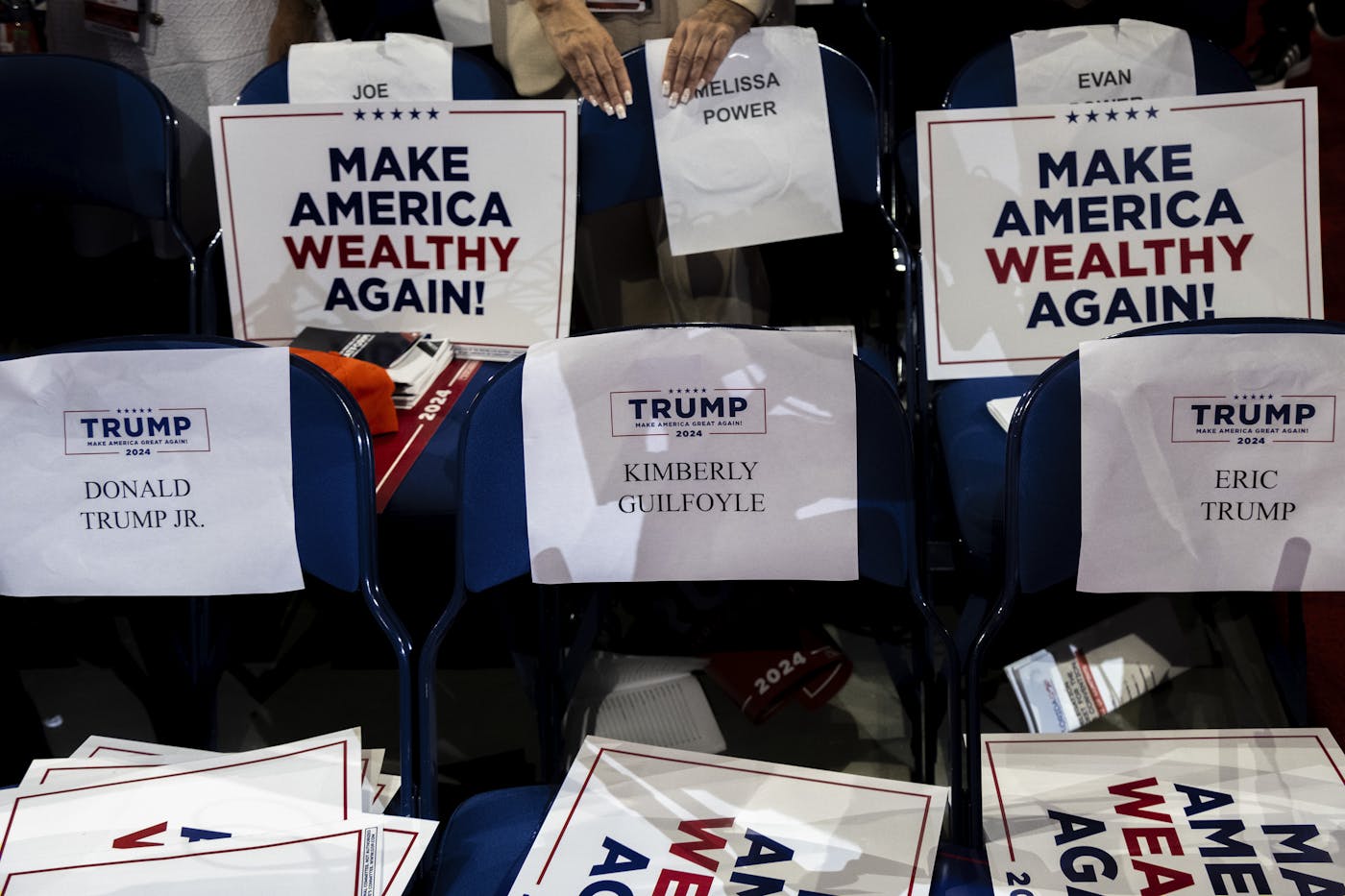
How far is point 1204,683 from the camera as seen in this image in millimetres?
2229

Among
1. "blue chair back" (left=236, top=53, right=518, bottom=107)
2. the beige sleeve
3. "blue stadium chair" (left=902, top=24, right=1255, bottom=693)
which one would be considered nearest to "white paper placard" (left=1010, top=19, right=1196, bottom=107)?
"blue stadium chair" (left=902, top=24, right=1255, bottom=693)

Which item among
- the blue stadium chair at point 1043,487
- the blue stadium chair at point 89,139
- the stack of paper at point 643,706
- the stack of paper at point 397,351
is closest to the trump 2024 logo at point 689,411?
the blue stadium chair at point 1043,487

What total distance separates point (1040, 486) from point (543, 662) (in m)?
0.80

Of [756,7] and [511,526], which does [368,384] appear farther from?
[756,7]

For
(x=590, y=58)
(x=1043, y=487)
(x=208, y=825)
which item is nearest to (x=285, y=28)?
(x=590, y=58)

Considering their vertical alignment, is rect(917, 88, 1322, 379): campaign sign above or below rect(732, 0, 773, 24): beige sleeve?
below

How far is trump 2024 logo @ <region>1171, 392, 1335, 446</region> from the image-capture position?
1.39 m

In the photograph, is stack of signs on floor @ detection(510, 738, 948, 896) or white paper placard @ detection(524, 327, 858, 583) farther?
white paper placard @ detection(524, 327, 858, 583)

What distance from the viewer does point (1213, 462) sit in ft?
4.63

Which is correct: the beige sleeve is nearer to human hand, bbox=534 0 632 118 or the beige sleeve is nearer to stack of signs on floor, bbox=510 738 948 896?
human hand, bbox=534 0 632 118

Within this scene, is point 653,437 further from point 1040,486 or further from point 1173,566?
point 1173,566

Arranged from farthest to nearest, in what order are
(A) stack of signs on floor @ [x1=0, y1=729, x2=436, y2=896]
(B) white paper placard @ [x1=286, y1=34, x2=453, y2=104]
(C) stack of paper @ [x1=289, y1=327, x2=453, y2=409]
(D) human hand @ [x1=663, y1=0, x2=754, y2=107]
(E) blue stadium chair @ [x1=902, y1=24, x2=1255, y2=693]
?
1. (B) white paper placard @ [x1=286, y1=34, x2=453, y2=104]
2. (D) human hand @ [x1=663, y1=0, x2=754, y2=107]
3. (C) stack of paper @ [x1=289, y1=327, x2=453, y2=409]
4. (E) blue stadium chair @ [x1=902, y1=24, x2=1255, y2=693]
5. (A) stack of signs on floor @ [x1=0, y1=729, x2=436, y2=896]

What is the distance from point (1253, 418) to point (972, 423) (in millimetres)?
615

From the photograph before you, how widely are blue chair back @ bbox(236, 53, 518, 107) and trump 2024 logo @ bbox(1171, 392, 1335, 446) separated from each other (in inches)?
54.6
